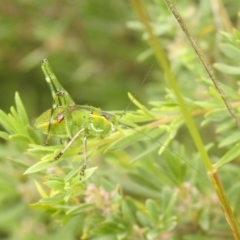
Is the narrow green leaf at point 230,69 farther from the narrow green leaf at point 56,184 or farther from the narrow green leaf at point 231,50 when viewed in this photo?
the narrow green leaf at point 56,184

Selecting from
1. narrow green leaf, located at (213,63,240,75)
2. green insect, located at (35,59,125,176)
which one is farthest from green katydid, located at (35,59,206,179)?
narrow green leaf, located at (213,63,240,75)

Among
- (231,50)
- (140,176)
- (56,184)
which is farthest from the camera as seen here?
(140,176)

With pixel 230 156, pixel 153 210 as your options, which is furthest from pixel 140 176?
pixel 230 156

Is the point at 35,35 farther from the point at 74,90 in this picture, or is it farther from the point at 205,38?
the point at 205,38

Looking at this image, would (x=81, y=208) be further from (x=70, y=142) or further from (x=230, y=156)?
(x=230, y=156)

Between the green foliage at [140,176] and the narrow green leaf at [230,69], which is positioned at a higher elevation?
the narrow green leaf at [230,69]

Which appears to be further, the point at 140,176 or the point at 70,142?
the point at 140,176

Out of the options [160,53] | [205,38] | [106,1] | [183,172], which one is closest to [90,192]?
[183,172]

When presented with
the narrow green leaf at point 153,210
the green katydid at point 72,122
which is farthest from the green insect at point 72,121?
the narrow green leaf at point 153,210
